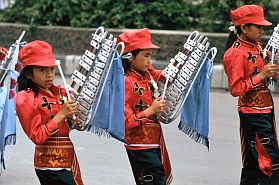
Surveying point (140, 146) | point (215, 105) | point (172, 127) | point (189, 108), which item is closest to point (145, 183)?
point (140, 146)

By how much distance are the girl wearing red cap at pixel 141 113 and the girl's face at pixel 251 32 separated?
0.86 m

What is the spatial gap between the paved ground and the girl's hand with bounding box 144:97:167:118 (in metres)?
1.82

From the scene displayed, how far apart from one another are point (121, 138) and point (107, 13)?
789 centimetres

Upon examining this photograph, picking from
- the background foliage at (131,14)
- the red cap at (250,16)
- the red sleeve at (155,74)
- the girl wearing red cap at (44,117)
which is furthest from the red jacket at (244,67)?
the background foliage at (131,14)

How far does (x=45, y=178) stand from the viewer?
446 cm

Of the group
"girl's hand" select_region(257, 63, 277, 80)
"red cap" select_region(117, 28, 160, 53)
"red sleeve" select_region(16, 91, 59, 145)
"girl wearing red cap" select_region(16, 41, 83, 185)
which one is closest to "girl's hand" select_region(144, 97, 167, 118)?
"red cap" select_region(117, 28, 160, 53)

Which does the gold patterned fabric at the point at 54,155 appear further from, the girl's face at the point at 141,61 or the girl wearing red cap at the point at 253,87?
the girl wearing red cap at the point at 253,87

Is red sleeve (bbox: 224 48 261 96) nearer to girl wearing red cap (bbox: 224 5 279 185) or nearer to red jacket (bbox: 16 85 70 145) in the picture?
girl wearing red cap (bbox: 224 5 279 185)

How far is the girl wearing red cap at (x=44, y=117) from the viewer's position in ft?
14.1

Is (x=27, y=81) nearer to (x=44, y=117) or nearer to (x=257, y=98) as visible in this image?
(x=44, y=117)

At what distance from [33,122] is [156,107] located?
0.85 meters

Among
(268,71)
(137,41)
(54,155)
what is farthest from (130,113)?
(268,71)

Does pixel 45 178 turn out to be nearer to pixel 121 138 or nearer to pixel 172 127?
pixel 121 138

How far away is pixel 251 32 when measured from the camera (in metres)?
5.43
